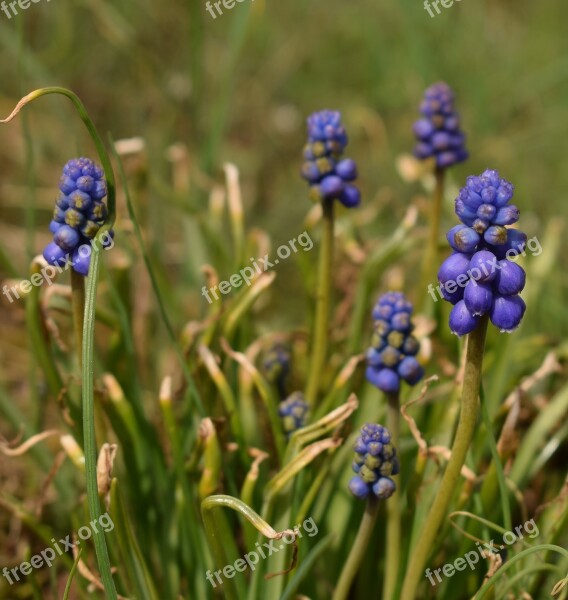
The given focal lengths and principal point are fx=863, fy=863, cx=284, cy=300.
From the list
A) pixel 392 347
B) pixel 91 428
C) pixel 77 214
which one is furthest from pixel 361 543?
pixel 77 214

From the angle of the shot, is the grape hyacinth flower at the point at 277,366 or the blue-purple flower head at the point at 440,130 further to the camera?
the blue-purple flower head at the point at 440,130

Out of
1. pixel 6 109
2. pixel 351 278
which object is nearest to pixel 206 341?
pixel 351 278

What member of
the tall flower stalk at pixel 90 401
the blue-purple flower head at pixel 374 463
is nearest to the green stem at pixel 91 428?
the tall flower stalk at pixel 90 401

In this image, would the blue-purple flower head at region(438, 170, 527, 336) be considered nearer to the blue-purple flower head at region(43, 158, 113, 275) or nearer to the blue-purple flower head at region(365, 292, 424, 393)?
the blue-purple flower head at region(365, 292, 424, 393)

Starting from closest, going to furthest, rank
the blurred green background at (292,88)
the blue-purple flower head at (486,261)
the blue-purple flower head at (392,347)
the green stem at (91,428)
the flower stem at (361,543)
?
the blue-purple flower head at (486,261), the green stem at (91,428), the flower stem at (361,543), the blue-purple flower head at (392,347), the blurred green background at (292,88)

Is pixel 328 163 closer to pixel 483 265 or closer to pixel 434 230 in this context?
pixel 434 230

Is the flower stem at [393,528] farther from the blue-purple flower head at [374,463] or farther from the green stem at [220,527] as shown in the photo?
the green stem at [220,527]
